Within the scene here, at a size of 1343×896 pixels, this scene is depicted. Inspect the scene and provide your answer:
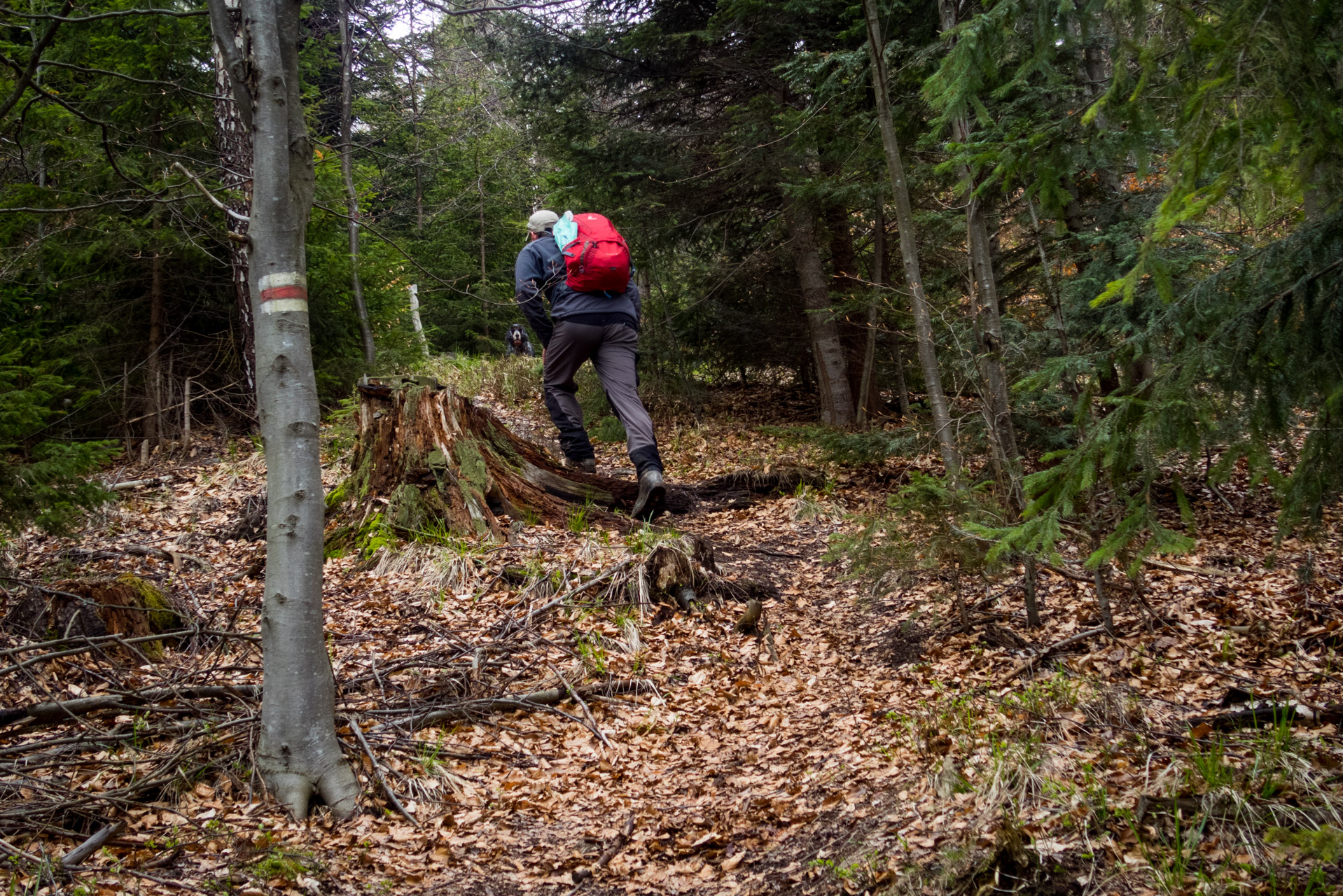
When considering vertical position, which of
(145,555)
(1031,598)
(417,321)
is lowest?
(1031,598)

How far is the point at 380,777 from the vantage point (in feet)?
11.3

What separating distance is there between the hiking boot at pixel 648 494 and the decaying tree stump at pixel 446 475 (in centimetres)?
25

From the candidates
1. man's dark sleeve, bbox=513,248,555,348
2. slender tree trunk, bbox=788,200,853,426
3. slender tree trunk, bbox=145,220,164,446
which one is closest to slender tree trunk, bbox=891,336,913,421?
slender tree trunk, bbox=788,200,853,426

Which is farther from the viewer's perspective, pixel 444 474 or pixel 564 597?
pixel 444 474

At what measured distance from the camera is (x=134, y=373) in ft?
33.0

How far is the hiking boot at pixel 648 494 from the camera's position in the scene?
263 inches

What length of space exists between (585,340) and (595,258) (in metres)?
0.70

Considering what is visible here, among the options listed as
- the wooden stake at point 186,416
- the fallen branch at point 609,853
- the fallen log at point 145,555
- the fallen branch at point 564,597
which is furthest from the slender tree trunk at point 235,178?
the fallen branch at point 609,853

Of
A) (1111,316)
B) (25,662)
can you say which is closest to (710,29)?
(1111,316)

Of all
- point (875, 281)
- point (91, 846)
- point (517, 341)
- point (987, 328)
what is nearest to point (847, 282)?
point (875, 281)

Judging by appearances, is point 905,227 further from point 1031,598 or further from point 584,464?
point 584,464

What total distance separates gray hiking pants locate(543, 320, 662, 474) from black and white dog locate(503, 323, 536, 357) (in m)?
8.77

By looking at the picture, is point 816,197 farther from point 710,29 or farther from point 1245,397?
point 1245,397

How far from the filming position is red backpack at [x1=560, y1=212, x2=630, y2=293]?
6.51 metres
